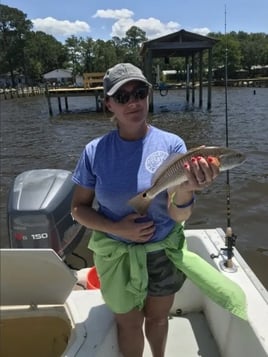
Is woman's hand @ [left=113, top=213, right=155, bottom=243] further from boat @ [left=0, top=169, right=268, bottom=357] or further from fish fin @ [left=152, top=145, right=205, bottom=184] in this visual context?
boat @ [left=0, top=169, right=268, bottom=357]

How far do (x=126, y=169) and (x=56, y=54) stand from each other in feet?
330

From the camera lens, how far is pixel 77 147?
17719mm

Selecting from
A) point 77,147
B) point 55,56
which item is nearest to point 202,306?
point 77,147

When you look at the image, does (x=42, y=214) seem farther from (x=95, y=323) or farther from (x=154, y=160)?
(x=154, y=160)

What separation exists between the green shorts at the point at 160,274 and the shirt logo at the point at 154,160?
1.57 feet

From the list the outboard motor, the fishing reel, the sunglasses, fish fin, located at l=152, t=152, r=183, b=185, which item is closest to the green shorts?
fish fin, located at l=152, t=152, r=183, b=185

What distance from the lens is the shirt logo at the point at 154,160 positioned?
2.18m

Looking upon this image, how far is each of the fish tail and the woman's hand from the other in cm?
5

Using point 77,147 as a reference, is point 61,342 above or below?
above

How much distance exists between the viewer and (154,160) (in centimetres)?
219

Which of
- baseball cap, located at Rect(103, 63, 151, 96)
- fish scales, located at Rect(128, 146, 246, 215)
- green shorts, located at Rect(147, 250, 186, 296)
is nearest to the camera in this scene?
fish scales, located at Rect(128, 146, 246, 215)

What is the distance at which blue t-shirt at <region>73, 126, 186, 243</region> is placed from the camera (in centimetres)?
218

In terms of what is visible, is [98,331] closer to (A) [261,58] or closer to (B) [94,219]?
(B) [94,219]

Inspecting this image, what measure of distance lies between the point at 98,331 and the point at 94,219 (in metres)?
0.68
